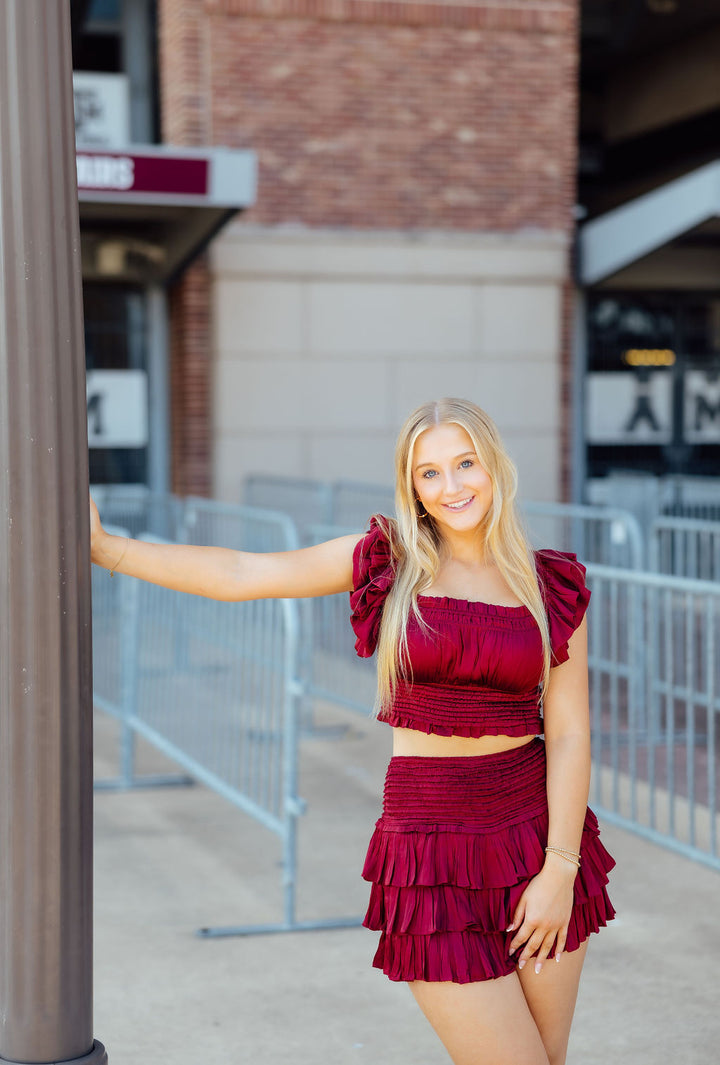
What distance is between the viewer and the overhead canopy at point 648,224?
12594 mm

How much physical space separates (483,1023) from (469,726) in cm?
55

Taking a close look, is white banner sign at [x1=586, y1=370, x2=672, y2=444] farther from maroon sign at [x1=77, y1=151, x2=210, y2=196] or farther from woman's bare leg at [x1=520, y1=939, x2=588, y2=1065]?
woman's bare leg at [x1=520, y1=939, x2=588, y2=1065]

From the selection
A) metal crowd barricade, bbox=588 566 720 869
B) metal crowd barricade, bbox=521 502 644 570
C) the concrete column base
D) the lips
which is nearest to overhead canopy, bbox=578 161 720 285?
metal crowd barricade, bbox=521 502 644 570

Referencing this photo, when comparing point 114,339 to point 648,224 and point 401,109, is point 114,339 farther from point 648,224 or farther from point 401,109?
point 648,224

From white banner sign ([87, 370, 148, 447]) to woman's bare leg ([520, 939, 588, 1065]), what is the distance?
11.8 meters

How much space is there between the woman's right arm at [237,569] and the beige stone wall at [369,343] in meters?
11.0

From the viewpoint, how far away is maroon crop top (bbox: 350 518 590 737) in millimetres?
2734

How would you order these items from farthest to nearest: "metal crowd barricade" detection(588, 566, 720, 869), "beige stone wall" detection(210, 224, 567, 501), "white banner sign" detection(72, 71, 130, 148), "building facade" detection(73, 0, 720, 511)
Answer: "white banner sign" detection(72, 71, 130, 148) < "beige stone wall" detection(210, 224, 567, 501) < "building facade" detection(73, 0, 720, 511) < "metal crowd barricade" detection(588, 566, 720, 869)

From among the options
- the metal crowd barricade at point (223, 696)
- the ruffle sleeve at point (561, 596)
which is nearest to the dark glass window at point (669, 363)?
the metal crowd barricade at point (223, 696)

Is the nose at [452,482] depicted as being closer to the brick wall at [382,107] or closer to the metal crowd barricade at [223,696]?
the metal crowd barricade at [223,696]

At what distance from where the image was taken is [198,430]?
45.1 feet

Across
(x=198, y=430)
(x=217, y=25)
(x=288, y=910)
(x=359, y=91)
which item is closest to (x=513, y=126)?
(x=359, y=91)

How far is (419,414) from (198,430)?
36.3ft

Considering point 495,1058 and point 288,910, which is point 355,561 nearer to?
point 495,1058
